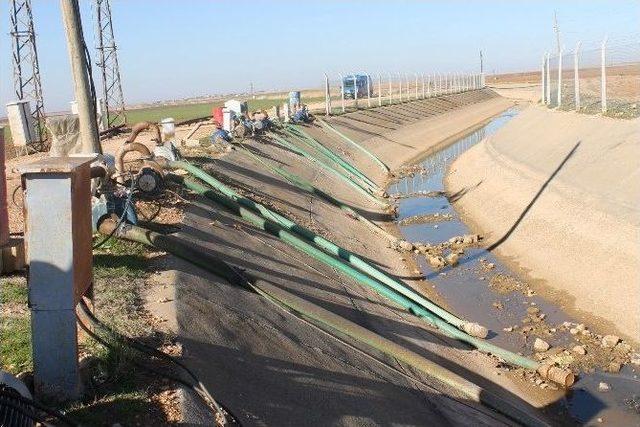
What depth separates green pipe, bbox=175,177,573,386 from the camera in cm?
1104

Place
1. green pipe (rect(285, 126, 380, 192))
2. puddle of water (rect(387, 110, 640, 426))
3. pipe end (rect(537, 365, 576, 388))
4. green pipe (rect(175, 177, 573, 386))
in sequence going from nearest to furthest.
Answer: puddle of water (rect(387, 110, 640, 426)) < pipe end (rect(537, 365, 576, 388)) < green pipe (rect(175, 177, 573, 386)) < green pipe (rect(285, 126, 380, 192))

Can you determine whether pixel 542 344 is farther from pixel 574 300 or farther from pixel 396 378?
pixel 396 378

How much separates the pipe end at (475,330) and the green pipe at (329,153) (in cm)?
1524

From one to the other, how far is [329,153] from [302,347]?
20.9 metres

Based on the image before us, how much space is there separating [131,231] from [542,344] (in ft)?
24.2

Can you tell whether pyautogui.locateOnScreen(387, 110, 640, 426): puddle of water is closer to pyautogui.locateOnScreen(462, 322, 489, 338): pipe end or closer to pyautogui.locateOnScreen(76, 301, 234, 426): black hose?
pyautogui.locateOnScreen(462, 322, 489, 338): pipe end

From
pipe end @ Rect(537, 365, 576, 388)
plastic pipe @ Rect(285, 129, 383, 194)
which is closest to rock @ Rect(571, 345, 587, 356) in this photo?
pipe end @ Rect(537, 365, 576, 388)

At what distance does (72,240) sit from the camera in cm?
557

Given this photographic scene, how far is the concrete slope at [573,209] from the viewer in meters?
13.9

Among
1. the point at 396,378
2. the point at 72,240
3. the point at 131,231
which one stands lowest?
the point at 396,378

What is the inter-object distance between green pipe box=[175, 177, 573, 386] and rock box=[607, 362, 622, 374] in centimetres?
80

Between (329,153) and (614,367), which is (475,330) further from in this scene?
(329,153)

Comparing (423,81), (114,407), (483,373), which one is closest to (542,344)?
(483,373)

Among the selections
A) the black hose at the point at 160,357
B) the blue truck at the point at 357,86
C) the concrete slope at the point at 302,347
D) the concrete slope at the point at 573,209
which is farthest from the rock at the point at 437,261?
the blue truck at the point at 357,86
